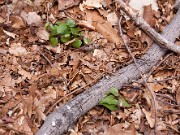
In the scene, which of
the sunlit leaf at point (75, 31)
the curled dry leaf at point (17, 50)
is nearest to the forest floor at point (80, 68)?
the curled dry leaf at point (17, 50)

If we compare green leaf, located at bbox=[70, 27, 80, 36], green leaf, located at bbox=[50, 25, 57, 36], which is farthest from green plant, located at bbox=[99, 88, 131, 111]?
green leaf, located at bbox=[50, 25, 57, 36]

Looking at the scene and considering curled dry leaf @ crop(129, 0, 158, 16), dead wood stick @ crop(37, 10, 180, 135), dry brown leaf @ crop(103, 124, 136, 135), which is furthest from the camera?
curled dry leaf @ crop(129, 0, 158, 16)

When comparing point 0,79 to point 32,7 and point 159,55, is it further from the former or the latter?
point 159,55

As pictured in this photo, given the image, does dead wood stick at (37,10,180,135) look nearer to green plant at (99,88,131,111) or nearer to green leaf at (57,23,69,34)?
green plant at (99,88,131,111)

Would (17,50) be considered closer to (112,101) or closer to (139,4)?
(112,101)

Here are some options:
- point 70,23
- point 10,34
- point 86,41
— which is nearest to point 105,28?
point 86,41

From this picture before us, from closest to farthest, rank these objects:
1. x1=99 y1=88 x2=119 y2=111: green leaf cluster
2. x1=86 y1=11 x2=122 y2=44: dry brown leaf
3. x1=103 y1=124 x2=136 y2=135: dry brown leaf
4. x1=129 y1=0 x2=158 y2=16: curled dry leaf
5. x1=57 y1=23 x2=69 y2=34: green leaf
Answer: x1=103 y1=124 x2=136 y2=135: dry brown leaf → x1=99 y1=88 x2=119 y2=111: green leaf cluster → x1=57 y1=23 x2=69 y2=34: green leaf → x1=86 y1=11 x2=122 y2=44: dry brown leaf → x1=129 y1=0 x2=158 y2=16: curled dry leaf

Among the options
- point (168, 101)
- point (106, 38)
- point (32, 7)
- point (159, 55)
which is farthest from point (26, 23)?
point (168, 101)
